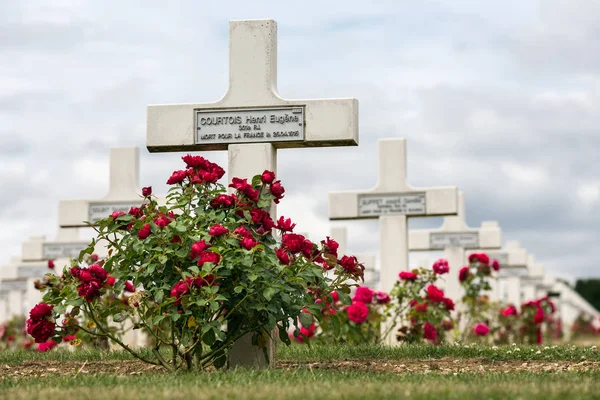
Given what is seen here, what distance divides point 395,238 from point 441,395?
10.1 metres

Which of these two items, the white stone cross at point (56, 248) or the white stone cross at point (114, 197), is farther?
the white stone cross at point (56, 248)

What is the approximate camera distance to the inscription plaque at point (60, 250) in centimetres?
1981

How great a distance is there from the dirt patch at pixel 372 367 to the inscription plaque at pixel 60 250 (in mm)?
11518

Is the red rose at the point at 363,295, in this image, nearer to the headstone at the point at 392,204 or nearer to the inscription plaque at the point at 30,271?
the headstone at the point at 392,204

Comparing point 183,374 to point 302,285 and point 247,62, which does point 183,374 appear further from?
point 247,62

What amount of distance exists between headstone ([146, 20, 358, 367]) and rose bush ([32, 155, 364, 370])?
3.29ft

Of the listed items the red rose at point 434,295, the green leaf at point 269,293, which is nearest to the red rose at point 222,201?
the green leaf at point 269,293

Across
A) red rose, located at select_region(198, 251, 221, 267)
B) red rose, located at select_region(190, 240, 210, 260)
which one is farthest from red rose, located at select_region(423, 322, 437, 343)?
red rose, located at select_region(198, 251, 221, 267)

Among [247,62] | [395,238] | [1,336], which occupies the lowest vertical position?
[1,336]

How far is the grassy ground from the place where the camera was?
17.7ft

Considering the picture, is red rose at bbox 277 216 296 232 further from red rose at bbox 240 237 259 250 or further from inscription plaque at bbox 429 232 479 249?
inscription plaque at bbox 429 232 479 249

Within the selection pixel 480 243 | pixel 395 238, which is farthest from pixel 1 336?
pixel 480 243

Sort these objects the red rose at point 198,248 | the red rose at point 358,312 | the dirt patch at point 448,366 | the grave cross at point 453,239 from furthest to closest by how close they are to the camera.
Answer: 1. the grave cross at point 453,239
2. the red rose at point 358,312
3. the dirt patch at point 448,366
4. the red rose at point 198,248

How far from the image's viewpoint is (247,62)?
8977 millimetres
